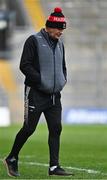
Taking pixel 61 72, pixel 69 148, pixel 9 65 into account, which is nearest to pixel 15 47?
pixel 9 65

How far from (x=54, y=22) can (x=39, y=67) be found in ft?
1.95

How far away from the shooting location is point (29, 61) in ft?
33.2

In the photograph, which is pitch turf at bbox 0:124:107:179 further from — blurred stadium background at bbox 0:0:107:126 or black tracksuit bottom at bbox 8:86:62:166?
blurred stadium background at bbox 0:0:107:126

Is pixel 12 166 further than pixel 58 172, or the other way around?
pixel 12 166

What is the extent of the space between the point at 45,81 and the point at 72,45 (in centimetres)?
2281

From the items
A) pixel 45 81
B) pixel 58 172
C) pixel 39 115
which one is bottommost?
pixel 58 172

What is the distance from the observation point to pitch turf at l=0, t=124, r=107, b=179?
35.1 feet

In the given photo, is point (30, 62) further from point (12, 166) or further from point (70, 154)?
point (70, 154)

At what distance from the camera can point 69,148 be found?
16797 mm

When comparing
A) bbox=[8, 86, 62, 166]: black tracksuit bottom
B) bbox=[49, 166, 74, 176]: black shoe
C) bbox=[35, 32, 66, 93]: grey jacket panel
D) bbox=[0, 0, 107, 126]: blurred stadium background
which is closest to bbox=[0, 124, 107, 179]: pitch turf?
bbox=[49, 166, 74, 176]: black shoe

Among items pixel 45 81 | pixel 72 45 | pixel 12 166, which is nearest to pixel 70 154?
pixel 12 166

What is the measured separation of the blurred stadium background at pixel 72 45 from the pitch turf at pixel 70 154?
8.46 metres

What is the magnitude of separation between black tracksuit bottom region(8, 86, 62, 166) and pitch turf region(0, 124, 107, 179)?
400 millimetres

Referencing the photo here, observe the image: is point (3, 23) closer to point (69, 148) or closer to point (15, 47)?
point (15, 47)
